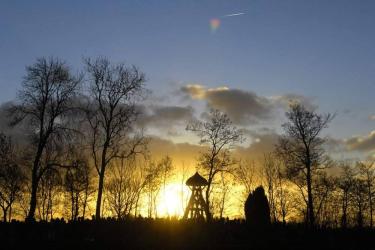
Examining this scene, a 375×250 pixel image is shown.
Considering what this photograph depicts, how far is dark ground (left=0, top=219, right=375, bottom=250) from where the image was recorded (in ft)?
53.5

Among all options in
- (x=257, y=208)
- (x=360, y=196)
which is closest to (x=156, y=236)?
(x=257, y=208)

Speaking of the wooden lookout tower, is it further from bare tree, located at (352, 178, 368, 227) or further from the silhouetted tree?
bare tree, located at (352, 178, 368, 227)

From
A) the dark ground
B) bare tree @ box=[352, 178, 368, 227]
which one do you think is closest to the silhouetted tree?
the dark ground

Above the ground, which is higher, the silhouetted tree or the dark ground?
the silhouetted tree

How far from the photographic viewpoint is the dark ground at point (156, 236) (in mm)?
16312

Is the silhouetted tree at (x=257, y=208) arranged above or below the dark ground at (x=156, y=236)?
above

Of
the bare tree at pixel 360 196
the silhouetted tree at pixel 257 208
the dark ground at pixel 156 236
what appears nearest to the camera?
the dark ground at pixel 156 236

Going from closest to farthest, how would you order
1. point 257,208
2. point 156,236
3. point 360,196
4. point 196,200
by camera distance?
1. point 156,236
2. point 257,208
3. point 196,200
4. point 360,196

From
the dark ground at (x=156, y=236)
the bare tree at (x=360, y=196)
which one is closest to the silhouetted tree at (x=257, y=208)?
the dark ground at (x=156, y=236)

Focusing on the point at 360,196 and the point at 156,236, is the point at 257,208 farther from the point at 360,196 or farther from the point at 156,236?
the point at 360,196

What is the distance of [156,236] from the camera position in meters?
17.2

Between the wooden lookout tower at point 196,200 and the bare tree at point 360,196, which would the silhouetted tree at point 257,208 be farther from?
the bare tree at point 360,196

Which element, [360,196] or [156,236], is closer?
[156,236]

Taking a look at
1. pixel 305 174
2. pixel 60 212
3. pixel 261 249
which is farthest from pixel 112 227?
pixel 60 212
